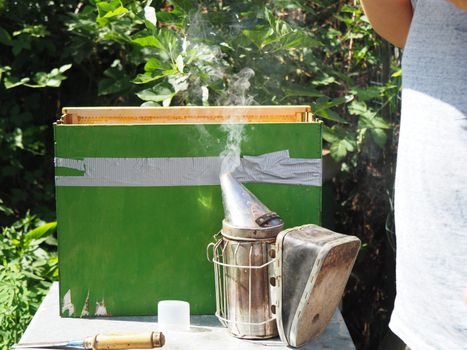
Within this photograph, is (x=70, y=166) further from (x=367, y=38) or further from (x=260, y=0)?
(x=367, y=38)

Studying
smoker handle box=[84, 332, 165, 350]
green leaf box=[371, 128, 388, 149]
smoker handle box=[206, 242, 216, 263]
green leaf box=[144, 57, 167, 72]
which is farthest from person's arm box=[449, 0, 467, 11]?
green leaf box=[371, 128, 388, 149]

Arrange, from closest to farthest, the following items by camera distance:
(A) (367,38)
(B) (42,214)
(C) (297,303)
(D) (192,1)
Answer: (C) (297,303) → (D) (192,1) → (A) (367,38) → (B) (42,214)

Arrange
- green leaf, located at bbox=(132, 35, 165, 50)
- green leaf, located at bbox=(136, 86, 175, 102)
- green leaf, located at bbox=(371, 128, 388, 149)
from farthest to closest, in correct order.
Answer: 1. green leaf, located at bbox=(371, 128, 388, 149)
2. green leaf, located at bbox=(136, 86, 175, 102)
3. green leaf, located at bbox=(132, 35, 165, 50)

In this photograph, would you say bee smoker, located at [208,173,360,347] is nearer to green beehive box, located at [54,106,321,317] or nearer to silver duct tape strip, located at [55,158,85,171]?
green beehive box, located at [54,106,321,317]

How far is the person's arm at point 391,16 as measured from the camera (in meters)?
1.70

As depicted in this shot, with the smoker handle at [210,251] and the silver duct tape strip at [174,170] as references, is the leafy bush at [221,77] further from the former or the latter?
the smoker handle at [210,251]

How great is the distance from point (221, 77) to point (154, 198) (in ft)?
2.20

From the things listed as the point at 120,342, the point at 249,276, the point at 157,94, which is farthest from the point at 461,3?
the point at 157,94

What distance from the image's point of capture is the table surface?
76.5 inches

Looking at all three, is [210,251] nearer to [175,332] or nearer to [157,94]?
[175,332]

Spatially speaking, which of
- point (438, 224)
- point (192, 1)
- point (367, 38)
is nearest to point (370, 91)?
point (367, 38)

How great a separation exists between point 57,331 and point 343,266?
2.51 feet

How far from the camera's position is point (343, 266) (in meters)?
1.88

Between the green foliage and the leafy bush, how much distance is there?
0.5 inches
